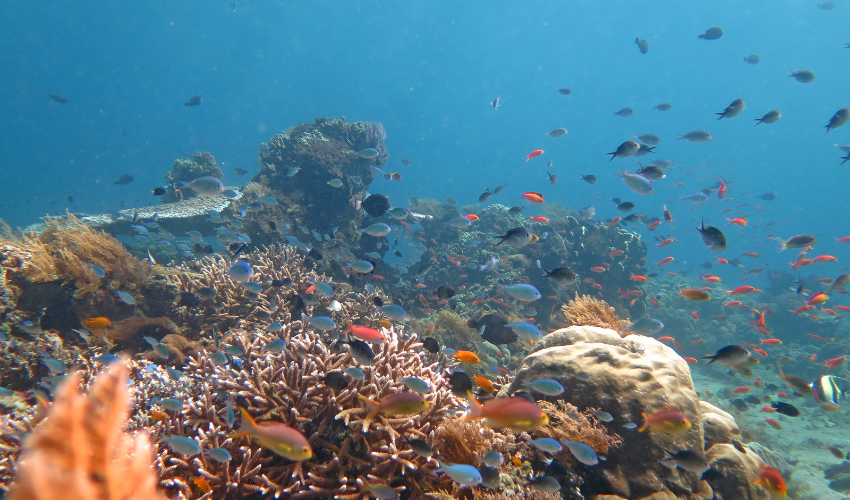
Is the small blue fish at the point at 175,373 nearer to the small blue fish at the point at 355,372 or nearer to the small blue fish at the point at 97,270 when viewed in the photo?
the small blue fish at the point at 355,372

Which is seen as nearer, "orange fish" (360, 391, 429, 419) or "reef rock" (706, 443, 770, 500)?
"orange fish" (360, 391, 429, 419)

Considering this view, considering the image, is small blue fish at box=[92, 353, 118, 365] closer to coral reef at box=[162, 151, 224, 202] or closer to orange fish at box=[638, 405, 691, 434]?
orange fish at box=[638, 405, 691, 434]

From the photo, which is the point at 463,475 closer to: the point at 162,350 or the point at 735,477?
the point at 735,477

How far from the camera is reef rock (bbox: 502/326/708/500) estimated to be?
345cm

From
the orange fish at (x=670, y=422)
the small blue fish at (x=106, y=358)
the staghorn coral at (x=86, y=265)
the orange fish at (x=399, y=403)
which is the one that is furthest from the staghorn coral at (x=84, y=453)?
the staghorn coral at (x=86, y=265)

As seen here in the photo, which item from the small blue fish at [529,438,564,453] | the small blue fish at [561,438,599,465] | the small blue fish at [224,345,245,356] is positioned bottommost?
the small blue fish at [561,438,599,465]

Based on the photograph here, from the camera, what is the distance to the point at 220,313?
6410 millimetres

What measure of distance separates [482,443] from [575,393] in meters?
1.36

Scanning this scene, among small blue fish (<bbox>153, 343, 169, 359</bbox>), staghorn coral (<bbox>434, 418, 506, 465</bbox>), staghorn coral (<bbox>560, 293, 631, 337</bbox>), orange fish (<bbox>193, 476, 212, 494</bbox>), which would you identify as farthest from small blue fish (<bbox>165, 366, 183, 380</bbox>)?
staghorn coral (<bbox>560, 293, 631, 337</bbox>)

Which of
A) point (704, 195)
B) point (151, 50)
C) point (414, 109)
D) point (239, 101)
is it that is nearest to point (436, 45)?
point (414, 109)

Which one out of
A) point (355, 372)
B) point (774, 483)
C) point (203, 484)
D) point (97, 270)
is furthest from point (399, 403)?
point (97, 270)

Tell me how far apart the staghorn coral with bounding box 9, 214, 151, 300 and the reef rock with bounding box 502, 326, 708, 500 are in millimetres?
7280

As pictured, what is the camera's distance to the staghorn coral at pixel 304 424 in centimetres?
305

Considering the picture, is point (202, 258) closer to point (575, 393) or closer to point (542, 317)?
point (575, 393)
